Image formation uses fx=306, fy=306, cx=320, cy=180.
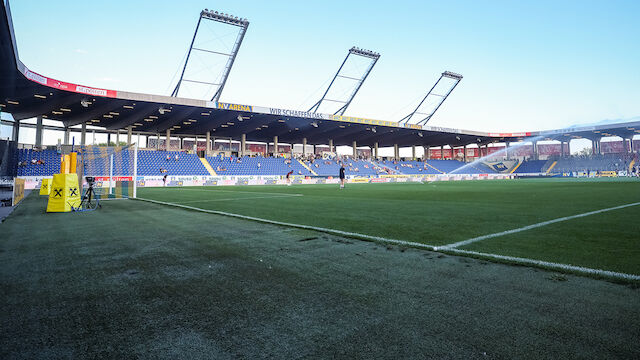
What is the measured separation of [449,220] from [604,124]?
63.9m

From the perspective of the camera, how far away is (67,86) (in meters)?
25.2

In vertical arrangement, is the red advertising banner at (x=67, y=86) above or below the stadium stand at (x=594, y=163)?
above

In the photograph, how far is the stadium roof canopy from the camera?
24031mm

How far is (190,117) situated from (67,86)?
13667 millimetres

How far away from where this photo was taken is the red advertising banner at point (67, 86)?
21922 mm

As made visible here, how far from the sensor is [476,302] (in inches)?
87.0

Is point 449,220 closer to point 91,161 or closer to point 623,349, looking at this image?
point 623,349

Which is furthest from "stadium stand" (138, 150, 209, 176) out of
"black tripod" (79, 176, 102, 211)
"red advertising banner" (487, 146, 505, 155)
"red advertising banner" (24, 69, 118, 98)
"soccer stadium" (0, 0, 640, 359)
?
"red advertising banner" (487, 146, 505, 155)

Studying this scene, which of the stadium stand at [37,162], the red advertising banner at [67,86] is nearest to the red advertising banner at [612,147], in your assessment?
the red advertising banner at [67,86]

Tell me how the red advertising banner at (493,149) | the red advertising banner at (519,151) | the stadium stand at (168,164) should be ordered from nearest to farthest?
the stadium stand at (168,164) → the red advertising banner at (519,151) → the red advertising banner at (493,149)

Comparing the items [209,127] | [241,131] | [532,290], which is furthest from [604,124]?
[532,290]

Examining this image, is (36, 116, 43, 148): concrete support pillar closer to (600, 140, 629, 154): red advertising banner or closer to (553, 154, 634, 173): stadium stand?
(553, 154, 634, 173): stadium stand

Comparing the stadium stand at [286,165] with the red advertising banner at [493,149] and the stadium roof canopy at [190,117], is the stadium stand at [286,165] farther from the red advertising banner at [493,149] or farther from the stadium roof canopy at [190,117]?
the red advertising banner at [493,149]

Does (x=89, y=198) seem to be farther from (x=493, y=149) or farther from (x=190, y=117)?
(x=493, y=149)
